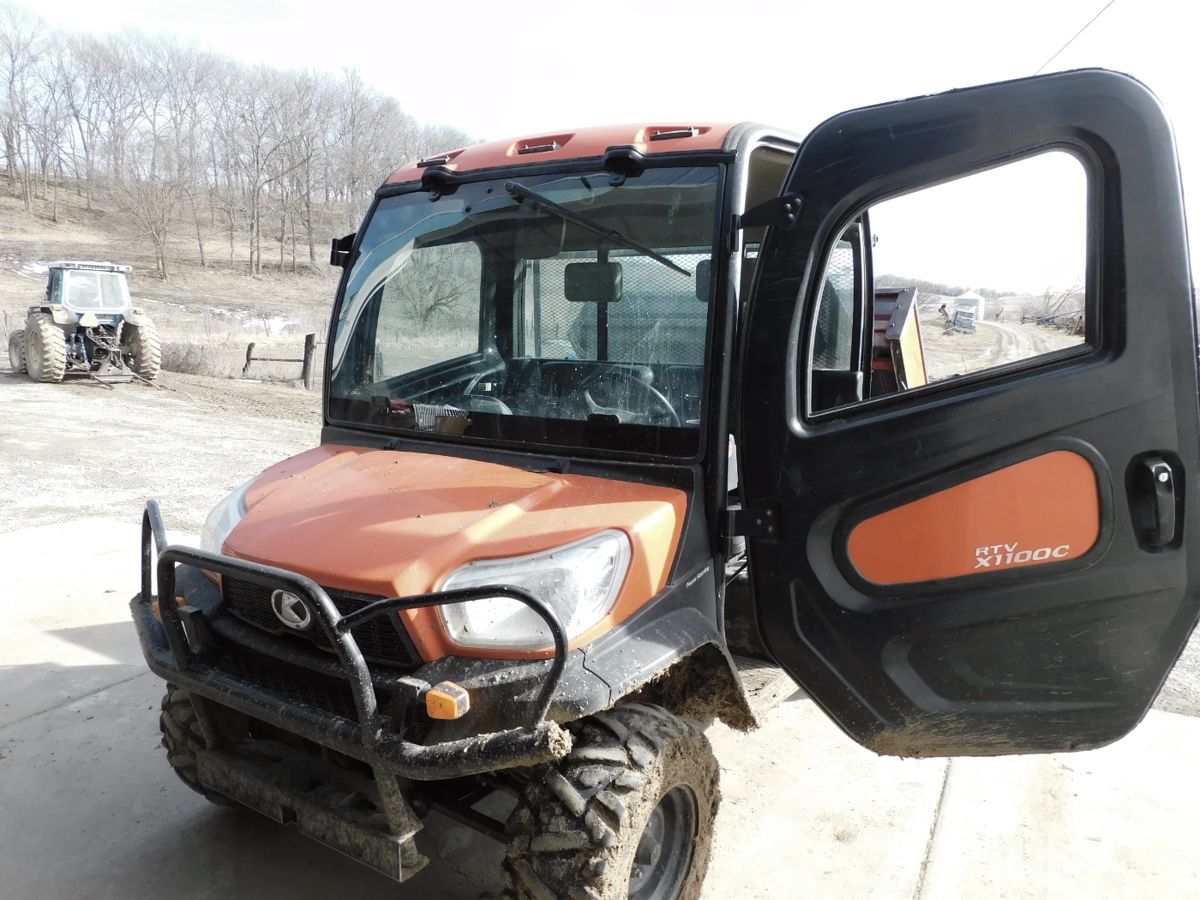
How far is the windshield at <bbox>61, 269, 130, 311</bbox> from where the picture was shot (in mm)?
16359

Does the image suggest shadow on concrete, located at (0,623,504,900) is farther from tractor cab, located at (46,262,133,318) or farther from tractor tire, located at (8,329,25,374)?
tractor cab, located at (46,262,133,318)

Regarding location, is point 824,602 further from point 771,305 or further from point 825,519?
point 771,305

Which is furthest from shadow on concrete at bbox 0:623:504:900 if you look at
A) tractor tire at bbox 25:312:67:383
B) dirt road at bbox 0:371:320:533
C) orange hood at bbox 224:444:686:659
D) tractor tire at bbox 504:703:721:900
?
tractor tire at bbox 25:312:67:383

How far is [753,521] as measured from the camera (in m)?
2.43

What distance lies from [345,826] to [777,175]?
92.3 inches

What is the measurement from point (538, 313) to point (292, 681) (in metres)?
1.39

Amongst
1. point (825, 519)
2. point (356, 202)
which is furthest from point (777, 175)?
point (356, 202)

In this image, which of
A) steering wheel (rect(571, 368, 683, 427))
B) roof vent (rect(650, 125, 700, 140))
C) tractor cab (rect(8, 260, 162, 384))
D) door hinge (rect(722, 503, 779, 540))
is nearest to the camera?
door hinge (rect(722, 503, 779, 540))

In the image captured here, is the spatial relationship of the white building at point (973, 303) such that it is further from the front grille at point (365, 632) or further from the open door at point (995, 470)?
the front grille at point (365, 632)

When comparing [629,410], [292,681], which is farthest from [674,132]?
[292,681]

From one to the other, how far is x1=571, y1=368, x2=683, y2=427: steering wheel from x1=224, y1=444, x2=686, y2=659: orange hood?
0.20 metres

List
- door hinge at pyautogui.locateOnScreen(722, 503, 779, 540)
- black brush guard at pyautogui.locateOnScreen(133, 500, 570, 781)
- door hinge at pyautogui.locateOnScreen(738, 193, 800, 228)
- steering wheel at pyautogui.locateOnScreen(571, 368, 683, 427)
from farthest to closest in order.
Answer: steering wheel at pyautogui.locateOnScreen(571, 368, 683, 427) < door hinge at pyautogui.locateOnScreen(722, 503, 779, 540) < door hinge at pyautogui.locateOnScreen(738, 193, 800, 228) < black brush guard at pyautogui.locateOnScreen(133, 500, 570, 781)

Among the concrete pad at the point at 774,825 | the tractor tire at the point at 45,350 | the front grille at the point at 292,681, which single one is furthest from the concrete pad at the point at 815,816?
the tractor tire at the point at 45,350

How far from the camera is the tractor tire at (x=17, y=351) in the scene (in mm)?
15680
